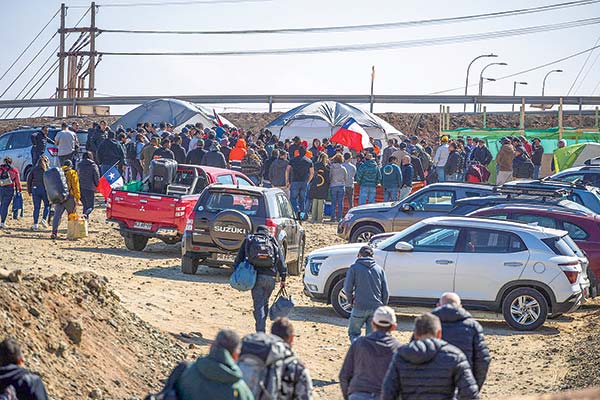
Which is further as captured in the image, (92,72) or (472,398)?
(92,72)

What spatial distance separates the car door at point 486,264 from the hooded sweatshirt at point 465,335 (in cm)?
769

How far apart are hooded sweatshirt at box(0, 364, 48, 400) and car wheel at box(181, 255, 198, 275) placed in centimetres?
1237

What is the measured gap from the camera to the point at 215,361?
7141 mm

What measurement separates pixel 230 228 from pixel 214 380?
40.9 ft

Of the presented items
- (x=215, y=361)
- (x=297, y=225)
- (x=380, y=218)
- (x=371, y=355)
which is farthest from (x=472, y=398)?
(x=380, y=218)

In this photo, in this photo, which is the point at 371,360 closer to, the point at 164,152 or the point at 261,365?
the point at 261,365

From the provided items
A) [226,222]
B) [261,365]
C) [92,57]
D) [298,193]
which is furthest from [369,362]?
[92,57]

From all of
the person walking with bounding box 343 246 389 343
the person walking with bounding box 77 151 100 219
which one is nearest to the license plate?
the person walking with bounding box 77 151 100 219

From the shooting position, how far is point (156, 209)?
72.8ft

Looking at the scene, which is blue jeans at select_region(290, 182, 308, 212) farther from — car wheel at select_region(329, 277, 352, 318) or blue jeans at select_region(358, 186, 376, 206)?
car wheel at select_region(329, 277, 352, 318)

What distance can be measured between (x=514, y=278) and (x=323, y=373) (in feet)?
13.7

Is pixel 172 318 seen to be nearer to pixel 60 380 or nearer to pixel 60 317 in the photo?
pixel 60 317

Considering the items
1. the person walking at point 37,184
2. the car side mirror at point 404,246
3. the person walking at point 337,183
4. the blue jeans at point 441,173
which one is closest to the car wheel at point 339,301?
the car side mirror at point 404,246

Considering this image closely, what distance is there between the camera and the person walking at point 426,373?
8.05 m
